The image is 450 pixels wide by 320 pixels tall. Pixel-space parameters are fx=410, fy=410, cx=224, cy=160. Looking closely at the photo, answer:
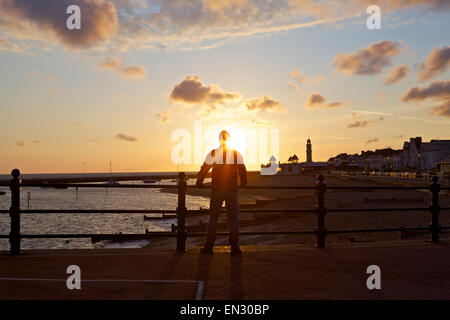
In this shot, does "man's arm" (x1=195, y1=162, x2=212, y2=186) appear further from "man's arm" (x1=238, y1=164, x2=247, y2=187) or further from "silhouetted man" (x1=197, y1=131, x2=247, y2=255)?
"man's arm" (x1=238, y1=164, x2=247, y2=187)

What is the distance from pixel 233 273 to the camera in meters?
5.80

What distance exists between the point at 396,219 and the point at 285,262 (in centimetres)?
2767

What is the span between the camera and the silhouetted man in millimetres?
7199

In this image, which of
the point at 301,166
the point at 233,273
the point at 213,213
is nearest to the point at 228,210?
the point at 213,213

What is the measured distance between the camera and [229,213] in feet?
24.4

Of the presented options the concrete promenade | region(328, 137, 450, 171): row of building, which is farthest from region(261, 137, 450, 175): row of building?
the concrete promenade

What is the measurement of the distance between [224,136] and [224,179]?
0.76 metres

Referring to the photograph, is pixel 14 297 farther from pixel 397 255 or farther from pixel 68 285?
pixel 397 255

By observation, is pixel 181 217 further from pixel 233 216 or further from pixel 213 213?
pixel 233 216

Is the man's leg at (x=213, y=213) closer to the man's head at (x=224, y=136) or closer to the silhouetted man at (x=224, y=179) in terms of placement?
the silhouetted man at (x=224, y=179)

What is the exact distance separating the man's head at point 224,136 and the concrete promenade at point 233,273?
200 cm

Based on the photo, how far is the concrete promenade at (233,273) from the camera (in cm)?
482

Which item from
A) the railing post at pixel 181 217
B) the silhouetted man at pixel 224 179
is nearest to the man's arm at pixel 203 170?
the silhouetted man at pixel 224 179
